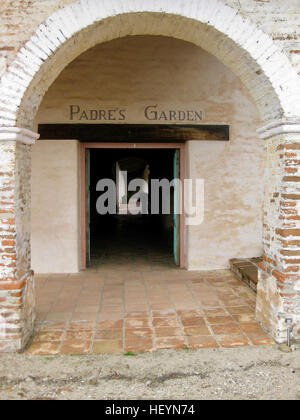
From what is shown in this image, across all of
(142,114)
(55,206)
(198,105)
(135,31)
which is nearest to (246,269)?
(198,105)

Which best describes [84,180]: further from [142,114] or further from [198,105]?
[198,105]

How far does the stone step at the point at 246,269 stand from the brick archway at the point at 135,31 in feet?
4.77

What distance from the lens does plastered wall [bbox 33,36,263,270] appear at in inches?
238

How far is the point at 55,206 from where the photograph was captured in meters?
6.16

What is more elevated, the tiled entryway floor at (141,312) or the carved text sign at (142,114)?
the carved text sign at (142,114)

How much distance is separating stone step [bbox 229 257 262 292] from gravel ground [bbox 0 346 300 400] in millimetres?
1702

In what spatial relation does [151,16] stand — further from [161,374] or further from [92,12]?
[161,374]

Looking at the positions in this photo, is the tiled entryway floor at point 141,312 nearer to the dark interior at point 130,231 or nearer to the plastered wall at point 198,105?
the plastered wall at point 198,105

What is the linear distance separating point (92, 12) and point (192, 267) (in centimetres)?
417

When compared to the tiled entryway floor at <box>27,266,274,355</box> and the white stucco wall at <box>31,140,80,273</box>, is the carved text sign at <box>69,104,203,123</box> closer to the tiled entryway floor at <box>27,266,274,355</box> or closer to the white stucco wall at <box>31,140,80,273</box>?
the white stucco wall at <box>31,140,80,273</box>

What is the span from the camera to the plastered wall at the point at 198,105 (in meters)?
6.04

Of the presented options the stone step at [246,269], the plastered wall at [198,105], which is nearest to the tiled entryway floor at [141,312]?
the stone step at [246,269]

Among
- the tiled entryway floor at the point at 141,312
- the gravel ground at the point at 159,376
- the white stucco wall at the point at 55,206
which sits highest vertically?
the white stucco wall at the point at 55,206

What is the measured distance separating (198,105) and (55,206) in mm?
2829
